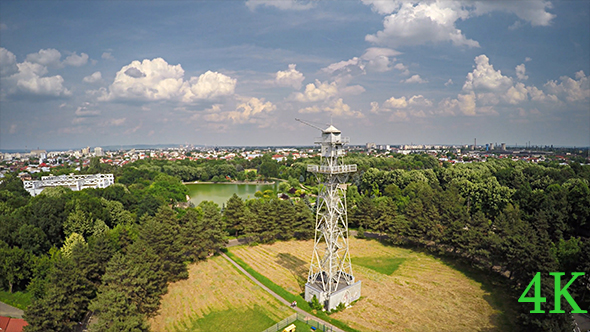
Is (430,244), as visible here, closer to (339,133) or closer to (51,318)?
(339,133)

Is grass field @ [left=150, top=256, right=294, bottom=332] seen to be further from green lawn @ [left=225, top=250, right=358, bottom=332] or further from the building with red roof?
the building with red roof

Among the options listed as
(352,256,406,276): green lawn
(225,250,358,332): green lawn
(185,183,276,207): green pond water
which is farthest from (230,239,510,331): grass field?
(185,183,276,207): green pond water

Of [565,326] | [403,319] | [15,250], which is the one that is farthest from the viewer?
[15,250]

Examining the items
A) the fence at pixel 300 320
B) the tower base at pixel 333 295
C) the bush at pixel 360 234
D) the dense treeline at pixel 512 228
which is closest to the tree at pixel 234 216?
the dense treeline at pixel 512 228

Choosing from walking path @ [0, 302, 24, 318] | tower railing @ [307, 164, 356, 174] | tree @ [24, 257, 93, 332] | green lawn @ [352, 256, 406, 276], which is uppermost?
tower railing @ [307, 164, 356, 174]

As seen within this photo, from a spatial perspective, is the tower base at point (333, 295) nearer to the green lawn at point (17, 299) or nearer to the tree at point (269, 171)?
the green lawn at point (17, 299)

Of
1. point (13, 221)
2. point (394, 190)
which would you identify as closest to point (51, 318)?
point (13, 221)
